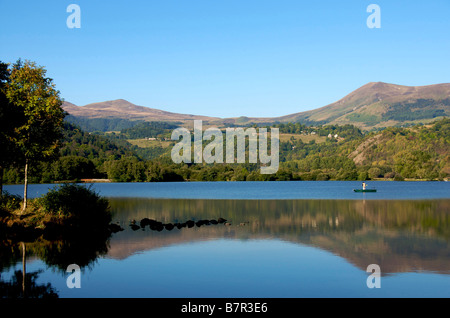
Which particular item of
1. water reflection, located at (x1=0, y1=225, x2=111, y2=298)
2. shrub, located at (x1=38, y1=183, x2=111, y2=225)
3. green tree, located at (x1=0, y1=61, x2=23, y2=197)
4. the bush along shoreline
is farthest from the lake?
green tree, located at (x1=0, y1=61, x2=23, y2=197)

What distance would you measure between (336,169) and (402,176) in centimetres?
3117

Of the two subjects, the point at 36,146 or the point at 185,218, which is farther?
the point at 185,218

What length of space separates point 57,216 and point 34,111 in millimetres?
6810

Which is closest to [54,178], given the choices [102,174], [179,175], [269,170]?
[102,174]

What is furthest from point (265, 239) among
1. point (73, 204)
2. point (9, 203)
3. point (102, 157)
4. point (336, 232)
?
point (102, 157)

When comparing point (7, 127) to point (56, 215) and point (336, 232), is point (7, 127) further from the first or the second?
point (336, 232)

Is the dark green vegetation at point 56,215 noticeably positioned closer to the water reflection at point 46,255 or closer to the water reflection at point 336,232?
the water reflection at point 46,255

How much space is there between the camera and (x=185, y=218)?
3828 cm

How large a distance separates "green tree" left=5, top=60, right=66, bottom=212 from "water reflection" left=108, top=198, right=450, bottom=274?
25.1ft

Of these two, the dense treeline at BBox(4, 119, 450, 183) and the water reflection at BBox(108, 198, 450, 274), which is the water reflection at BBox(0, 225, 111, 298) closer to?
the water reflection at BBox(108, 198, 450, 274)

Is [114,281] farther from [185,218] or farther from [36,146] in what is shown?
[185,218]

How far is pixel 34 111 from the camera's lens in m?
28.8
